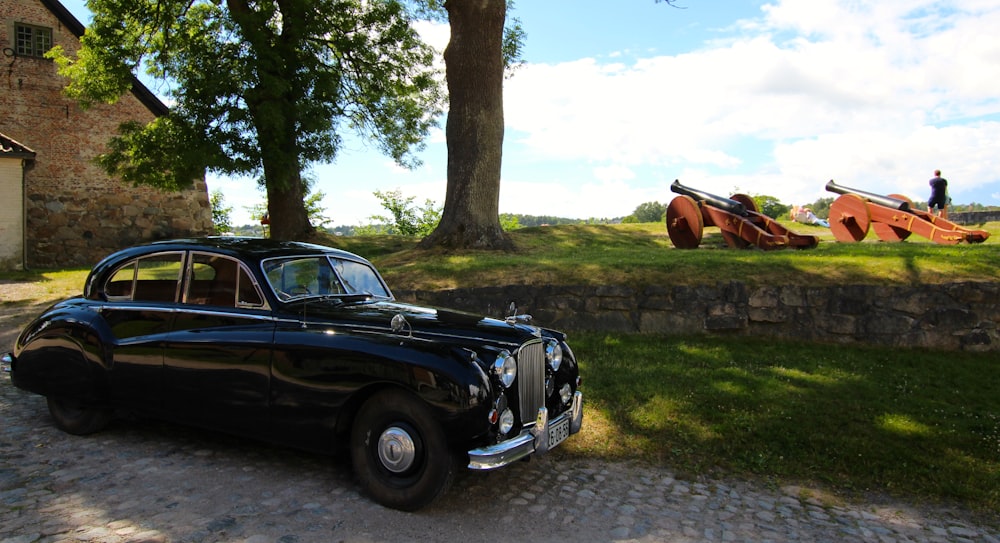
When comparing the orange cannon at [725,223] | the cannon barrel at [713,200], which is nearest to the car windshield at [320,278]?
the orange cannon at [725,223]

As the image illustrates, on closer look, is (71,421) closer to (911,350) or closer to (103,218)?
(911,350)

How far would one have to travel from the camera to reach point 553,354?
4.74 meters

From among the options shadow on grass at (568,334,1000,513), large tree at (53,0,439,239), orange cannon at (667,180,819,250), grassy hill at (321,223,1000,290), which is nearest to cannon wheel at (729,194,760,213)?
orange cannon at (667,180,819,250)

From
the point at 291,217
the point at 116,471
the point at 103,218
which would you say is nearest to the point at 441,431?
the point at 116,471

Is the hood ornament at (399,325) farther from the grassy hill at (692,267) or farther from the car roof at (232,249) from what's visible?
the grassy hill at (692,267)

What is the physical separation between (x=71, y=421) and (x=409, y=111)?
14178 millimetres

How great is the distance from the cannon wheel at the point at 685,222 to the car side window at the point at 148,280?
10.0m

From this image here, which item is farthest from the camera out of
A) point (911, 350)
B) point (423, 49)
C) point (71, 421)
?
point (423, 49)

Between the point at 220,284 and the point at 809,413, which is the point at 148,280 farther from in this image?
the point at 809,413

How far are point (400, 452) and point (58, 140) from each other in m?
22.2

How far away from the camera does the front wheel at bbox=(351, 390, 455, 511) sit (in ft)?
13.3

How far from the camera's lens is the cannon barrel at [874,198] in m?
13.3

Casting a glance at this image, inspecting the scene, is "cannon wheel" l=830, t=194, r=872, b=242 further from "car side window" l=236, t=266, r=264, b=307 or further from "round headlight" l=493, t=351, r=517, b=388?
"car side window" l=236, t=266, r=264, b=307

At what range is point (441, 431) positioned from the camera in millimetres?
4027
